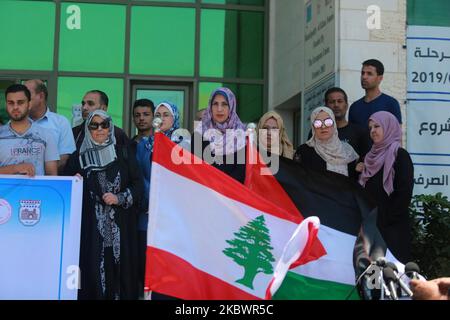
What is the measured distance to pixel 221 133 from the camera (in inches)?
266

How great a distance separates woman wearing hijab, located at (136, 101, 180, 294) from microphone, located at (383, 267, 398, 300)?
2.93m

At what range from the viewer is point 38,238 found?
629 cm

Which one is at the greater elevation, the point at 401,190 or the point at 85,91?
the point at 85,91

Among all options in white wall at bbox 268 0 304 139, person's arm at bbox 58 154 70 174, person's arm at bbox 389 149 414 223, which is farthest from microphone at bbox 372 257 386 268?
white wall at bbox 268 0 304 139

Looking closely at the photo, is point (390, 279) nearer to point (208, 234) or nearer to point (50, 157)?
point (208, 234)

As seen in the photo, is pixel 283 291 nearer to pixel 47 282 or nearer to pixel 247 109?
pixel 47 282

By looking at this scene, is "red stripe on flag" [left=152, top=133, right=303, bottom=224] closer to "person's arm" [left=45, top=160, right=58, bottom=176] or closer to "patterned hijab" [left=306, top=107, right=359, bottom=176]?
"person's arm" [left=45, top=160, right=58, bottom=176]

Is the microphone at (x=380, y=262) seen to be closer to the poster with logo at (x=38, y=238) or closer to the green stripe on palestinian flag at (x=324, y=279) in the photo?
Answer: the green stripe on palestinian flag at (x=324, y=279)

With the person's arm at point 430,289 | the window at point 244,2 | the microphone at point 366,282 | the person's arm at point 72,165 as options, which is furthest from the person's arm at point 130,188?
the window at point 244,2

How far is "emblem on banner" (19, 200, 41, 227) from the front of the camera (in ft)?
20.6

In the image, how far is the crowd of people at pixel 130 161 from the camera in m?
6.56

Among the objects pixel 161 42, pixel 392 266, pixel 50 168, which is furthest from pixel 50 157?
pixel 161 42

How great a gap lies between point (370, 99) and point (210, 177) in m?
3.30
